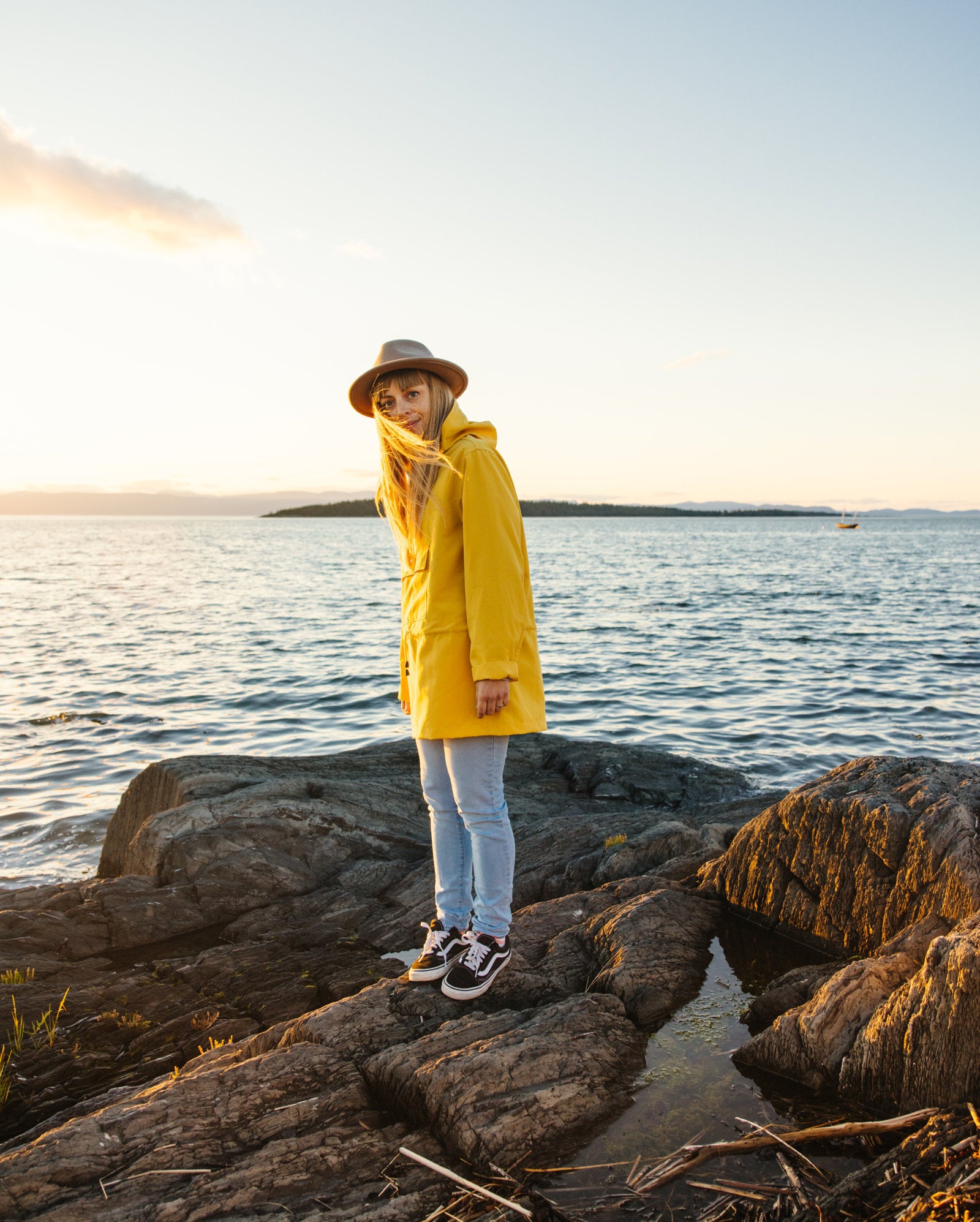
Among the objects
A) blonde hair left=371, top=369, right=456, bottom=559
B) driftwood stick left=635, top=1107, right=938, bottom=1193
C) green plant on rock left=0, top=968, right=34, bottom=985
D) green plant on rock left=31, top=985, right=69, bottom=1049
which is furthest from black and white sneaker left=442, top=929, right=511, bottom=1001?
green plant on rock left=0, top=968, right=34, bottom=985

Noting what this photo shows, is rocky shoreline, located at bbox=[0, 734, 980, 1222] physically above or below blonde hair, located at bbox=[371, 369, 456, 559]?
below

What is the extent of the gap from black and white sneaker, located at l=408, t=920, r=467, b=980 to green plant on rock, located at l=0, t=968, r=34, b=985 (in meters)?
2.42

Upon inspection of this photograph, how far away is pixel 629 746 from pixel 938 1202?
812 cm

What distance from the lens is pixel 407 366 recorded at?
12.8 feet

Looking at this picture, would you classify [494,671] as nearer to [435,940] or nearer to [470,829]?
[470,829]

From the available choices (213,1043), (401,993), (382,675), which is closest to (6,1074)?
(213,1043)

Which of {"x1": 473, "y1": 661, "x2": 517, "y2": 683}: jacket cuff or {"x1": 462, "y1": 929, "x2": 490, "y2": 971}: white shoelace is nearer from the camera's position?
{"x1": 473, "y1": 661, "x2": 517, "y2": 683}: jacket cuff

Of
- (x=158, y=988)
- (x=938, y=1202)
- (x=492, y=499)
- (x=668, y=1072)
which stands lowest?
(x=158, y=988)

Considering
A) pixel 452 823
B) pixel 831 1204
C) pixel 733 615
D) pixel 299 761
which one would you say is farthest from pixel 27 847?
pixel 733 615

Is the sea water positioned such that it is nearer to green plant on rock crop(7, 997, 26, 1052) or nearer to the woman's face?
green plant on rock crop(7, 997, 26, 1052)

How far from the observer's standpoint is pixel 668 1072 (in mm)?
3273

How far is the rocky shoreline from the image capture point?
2707mm

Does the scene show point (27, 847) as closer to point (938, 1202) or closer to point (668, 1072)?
point (668, 1072)

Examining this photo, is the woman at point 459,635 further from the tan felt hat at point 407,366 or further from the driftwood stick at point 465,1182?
the driftwood stick at point 465,1182
